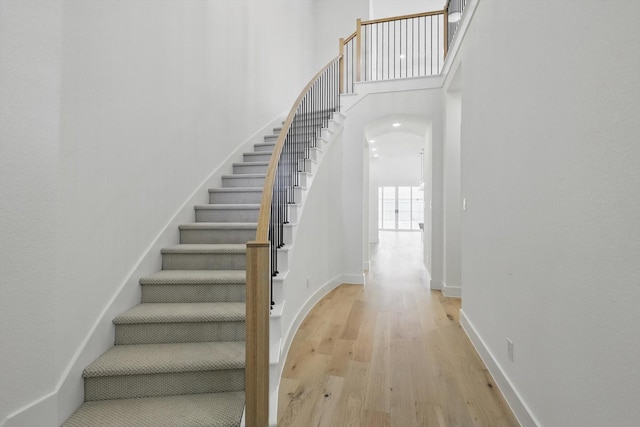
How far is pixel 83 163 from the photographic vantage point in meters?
1.90

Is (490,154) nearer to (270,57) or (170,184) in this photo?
(170,184)

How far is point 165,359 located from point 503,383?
221cm

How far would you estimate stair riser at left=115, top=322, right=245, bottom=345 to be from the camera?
2102 mm

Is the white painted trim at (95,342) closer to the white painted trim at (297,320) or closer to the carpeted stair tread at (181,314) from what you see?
the carpeted stair tread at (181,314)

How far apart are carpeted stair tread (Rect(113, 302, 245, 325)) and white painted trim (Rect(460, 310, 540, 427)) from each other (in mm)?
1792

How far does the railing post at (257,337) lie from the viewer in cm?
159

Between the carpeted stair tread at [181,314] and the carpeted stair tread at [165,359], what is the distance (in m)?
0.17

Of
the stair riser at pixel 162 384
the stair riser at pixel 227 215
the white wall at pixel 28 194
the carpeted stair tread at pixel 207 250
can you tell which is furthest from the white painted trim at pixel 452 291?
the white wall at pixel 28 194

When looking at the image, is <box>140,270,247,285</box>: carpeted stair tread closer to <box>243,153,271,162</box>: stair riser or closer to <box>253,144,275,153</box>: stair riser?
<box>243,153,271,162</box>: stair riser

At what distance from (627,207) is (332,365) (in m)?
Answer: 2.08

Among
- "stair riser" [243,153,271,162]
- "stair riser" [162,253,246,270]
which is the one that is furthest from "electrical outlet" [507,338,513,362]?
"stair riser" [243,153,271,162]

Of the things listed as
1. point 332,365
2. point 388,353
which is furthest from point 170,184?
point 388,353

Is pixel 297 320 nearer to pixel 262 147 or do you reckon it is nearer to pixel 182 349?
pixel 182 349

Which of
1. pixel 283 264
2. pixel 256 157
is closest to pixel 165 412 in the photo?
pixel 283 264
